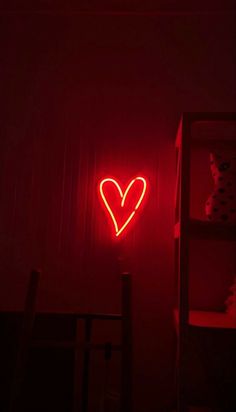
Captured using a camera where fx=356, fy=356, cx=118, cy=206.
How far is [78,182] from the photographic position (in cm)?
184

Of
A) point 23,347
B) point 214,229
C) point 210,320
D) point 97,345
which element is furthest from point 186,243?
point 23,347

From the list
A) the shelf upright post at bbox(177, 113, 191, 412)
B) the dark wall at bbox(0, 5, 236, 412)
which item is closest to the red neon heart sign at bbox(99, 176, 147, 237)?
the dark wall at bbox(0, 5, 236, 412)

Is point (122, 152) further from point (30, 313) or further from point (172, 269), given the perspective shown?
point (30, 313)

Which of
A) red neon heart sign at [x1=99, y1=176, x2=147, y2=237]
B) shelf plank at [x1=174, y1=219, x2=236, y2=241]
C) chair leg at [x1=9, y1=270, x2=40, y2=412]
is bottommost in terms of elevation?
chair leg at [x1=9, y1=270, x2=40, y2=412]

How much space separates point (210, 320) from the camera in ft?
4.90

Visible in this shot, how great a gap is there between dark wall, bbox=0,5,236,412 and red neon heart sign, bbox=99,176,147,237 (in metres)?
0.12

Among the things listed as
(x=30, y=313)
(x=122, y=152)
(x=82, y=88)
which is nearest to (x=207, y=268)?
(x=122, y=152)

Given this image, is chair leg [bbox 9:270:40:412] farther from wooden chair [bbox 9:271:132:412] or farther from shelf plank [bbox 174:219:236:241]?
shelf plank [bbox 174:219:236:241]

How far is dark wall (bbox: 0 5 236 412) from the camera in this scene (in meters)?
1.78

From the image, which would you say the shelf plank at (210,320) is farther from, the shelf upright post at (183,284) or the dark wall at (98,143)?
the dark wall at (98,143)

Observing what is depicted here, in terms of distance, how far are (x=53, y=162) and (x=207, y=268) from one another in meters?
0.95

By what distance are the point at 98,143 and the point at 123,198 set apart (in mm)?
350

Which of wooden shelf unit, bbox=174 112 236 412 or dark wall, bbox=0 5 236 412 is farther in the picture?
dark wall, bbox=0 5 236 412

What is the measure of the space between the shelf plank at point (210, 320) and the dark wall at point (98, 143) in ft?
0.61
